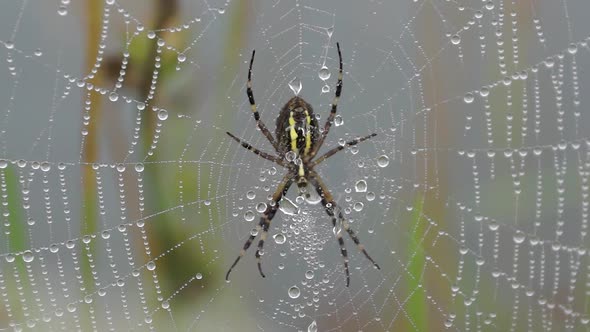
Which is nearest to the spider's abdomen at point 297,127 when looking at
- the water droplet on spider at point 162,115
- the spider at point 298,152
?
the spider at point 298,152

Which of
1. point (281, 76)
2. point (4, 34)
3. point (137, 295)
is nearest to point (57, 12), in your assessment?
point (4, 34)

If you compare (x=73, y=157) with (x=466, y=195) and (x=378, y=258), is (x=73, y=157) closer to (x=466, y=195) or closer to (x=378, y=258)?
Answer: (x=378, y=258)

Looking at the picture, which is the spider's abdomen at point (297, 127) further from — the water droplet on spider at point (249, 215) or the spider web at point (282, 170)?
the water droplet on spider at point (249, 215)

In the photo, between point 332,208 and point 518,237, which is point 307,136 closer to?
point 332,208

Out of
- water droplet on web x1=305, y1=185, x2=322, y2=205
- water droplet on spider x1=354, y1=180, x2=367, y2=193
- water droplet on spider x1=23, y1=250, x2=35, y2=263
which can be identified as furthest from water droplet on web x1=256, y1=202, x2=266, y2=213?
water droplet on spider x1=23, y1=250, x2=35, y2=263

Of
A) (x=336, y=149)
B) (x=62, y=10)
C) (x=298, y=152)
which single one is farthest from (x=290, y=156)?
(x=62, y=10)

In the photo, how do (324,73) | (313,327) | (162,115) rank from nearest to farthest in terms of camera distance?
(162,115) → (313,327) → (324,73)
